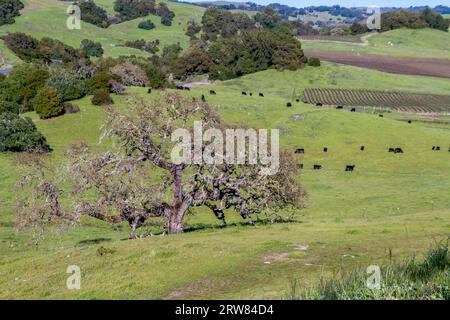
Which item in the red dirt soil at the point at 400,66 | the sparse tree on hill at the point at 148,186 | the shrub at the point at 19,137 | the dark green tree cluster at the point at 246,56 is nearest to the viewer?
the sparse tree on hill at the point at 148,186

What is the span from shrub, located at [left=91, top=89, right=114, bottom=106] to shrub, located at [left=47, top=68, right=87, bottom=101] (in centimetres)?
379

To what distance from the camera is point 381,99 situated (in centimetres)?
14150

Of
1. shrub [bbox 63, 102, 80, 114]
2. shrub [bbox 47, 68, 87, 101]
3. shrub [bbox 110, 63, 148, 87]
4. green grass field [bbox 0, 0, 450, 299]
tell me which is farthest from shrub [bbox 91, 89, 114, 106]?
shrub [bbox 110, 63, 148, 87]

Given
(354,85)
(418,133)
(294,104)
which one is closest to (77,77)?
(294,104)

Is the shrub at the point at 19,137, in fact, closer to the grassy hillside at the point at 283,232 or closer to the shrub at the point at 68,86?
the grassy hillside at the point at 283,232

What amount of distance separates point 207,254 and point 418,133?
73.2 meters

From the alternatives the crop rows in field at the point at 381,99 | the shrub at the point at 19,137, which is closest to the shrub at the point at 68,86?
the shrub at the point at 19,137

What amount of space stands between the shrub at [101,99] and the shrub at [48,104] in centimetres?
642

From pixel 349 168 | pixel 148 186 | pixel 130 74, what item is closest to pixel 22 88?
pixel 130 74

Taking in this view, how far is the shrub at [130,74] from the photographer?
126 metres

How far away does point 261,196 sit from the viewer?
3897 centimetres

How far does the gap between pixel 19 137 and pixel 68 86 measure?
2835 cm

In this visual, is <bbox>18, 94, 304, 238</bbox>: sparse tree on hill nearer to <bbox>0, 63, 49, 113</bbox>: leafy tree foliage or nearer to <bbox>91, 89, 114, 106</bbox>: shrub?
<bbox>91, 89, 114, 106</bbox>: shrub

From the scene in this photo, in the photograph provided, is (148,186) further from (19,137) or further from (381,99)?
(381,99)
